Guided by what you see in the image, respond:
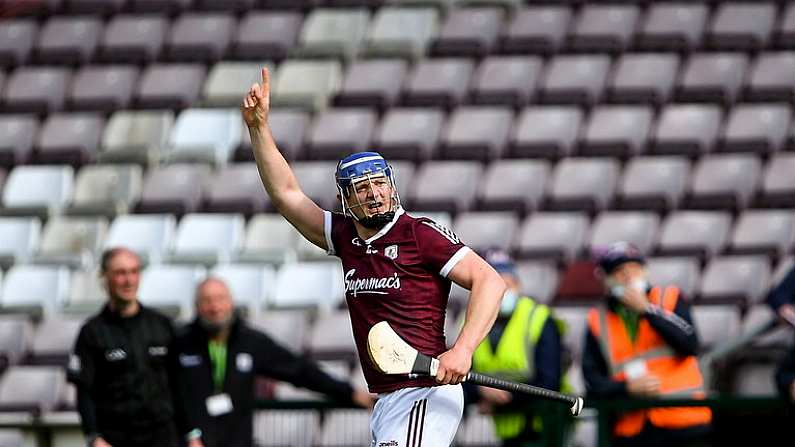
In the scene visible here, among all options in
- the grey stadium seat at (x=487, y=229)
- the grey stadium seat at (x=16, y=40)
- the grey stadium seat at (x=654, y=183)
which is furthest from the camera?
the grey stadium seat at (x=16, y=40)

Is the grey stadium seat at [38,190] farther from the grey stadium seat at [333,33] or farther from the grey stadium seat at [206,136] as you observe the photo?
the grey stadium seat at [333,33]

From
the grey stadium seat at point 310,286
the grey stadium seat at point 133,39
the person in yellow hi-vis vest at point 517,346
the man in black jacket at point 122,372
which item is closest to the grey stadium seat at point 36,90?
the grey stadium seat at point 133,39

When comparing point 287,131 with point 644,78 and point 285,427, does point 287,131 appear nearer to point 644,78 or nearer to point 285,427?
point 644,78

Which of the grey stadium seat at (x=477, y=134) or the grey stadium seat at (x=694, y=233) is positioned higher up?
the grey stadium seat at (x=477, y=134)

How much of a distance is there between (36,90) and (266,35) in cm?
224

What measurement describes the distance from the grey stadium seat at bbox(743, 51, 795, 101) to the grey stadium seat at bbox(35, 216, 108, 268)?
554 cm

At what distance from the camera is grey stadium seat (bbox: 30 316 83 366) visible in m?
11.9

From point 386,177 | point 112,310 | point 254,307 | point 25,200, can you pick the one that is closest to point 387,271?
point 386,177

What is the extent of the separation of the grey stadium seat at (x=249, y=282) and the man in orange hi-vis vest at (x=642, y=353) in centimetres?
406

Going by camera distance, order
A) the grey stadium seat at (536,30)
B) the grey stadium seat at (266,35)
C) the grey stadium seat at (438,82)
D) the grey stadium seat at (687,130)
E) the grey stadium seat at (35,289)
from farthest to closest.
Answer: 1. the grey stadium seat at (266,35)
2. the grey stadium seat at (536,30)
3. the grey stadium seat at (438,82)
4. the grey stadium seat at (687,130)
5. the grey stadium seat at (35,289)

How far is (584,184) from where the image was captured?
41.7 ft

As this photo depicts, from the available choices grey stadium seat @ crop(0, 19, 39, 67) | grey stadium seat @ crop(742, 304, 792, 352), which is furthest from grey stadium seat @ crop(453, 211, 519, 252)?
grey stadium seat @ crop(0, 19, 39, 67)

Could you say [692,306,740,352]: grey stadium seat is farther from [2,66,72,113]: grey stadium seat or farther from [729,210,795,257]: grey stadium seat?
[2,66,72,113]: grey stadium seat

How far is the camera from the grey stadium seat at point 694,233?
39.0 feet
